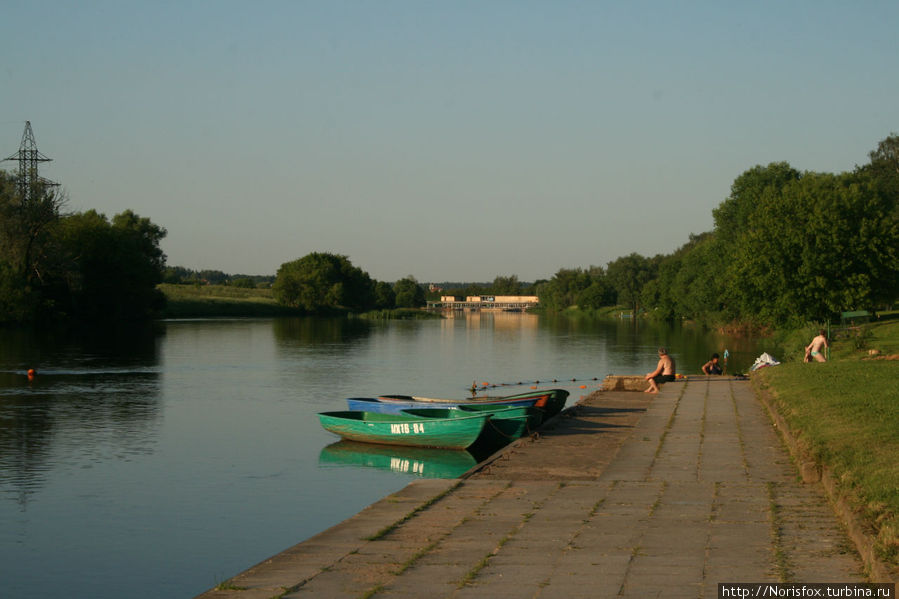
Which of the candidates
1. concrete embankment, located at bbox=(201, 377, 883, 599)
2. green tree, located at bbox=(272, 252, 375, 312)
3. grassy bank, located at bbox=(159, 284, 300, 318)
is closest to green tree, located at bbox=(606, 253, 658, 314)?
green tree, located at bbox=(272, 252, 375, 312)

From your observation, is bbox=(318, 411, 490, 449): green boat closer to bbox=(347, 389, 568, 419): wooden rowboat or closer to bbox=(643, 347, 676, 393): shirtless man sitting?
bbox=(347, 389, 568, 419): wooden rowboat

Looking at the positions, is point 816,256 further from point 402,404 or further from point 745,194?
point 402,404

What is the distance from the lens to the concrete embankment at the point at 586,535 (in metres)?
7.75

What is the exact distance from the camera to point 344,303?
168 meters

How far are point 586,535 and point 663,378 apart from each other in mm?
19393

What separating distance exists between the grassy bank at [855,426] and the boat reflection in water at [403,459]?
23.0ft

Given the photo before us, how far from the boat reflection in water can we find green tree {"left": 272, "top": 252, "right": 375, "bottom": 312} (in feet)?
449

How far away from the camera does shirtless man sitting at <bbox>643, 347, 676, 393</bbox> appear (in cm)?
2667

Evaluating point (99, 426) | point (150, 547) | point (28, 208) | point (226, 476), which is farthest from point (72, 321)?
point (150, 547)

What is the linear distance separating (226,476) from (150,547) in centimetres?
570

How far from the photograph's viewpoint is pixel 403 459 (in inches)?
811

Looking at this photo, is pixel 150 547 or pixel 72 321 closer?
pixel 150 547

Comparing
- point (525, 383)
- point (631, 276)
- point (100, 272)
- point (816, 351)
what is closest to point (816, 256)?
point (525, 383)

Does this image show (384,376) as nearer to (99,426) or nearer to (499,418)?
(99,426)
